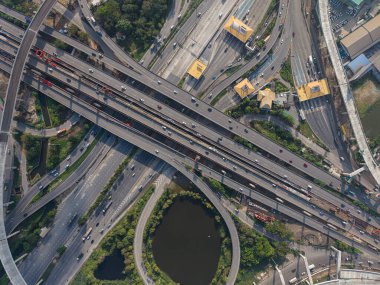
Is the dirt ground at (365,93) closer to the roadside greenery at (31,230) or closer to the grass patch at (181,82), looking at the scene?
the grass patch at (181,82)

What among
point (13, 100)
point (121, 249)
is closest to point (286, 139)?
point (121, 249)

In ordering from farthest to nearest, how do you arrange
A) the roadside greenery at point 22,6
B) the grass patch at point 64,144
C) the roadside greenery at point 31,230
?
the grass patch at point 64,144
the roadside greenery at point 22,6
the roadside greenery at point 31,230

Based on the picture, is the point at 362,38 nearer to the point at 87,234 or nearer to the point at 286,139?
the point at 286,139

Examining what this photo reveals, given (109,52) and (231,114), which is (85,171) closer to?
(109,52)

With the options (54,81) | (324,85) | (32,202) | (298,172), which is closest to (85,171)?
(32,202)

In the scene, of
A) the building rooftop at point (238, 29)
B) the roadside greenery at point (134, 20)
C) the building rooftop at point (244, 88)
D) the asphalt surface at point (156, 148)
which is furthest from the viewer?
the building rooftop at point (244, 88)

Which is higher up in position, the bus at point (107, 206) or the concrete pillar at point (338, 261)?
the concrete pillar at point (338, 261)

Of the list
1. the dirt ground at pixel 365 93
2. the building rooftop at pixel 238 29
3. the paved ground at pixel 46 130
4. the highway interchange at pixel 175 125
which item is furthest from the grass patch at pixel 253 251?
the paved ground at pixel 46 130
